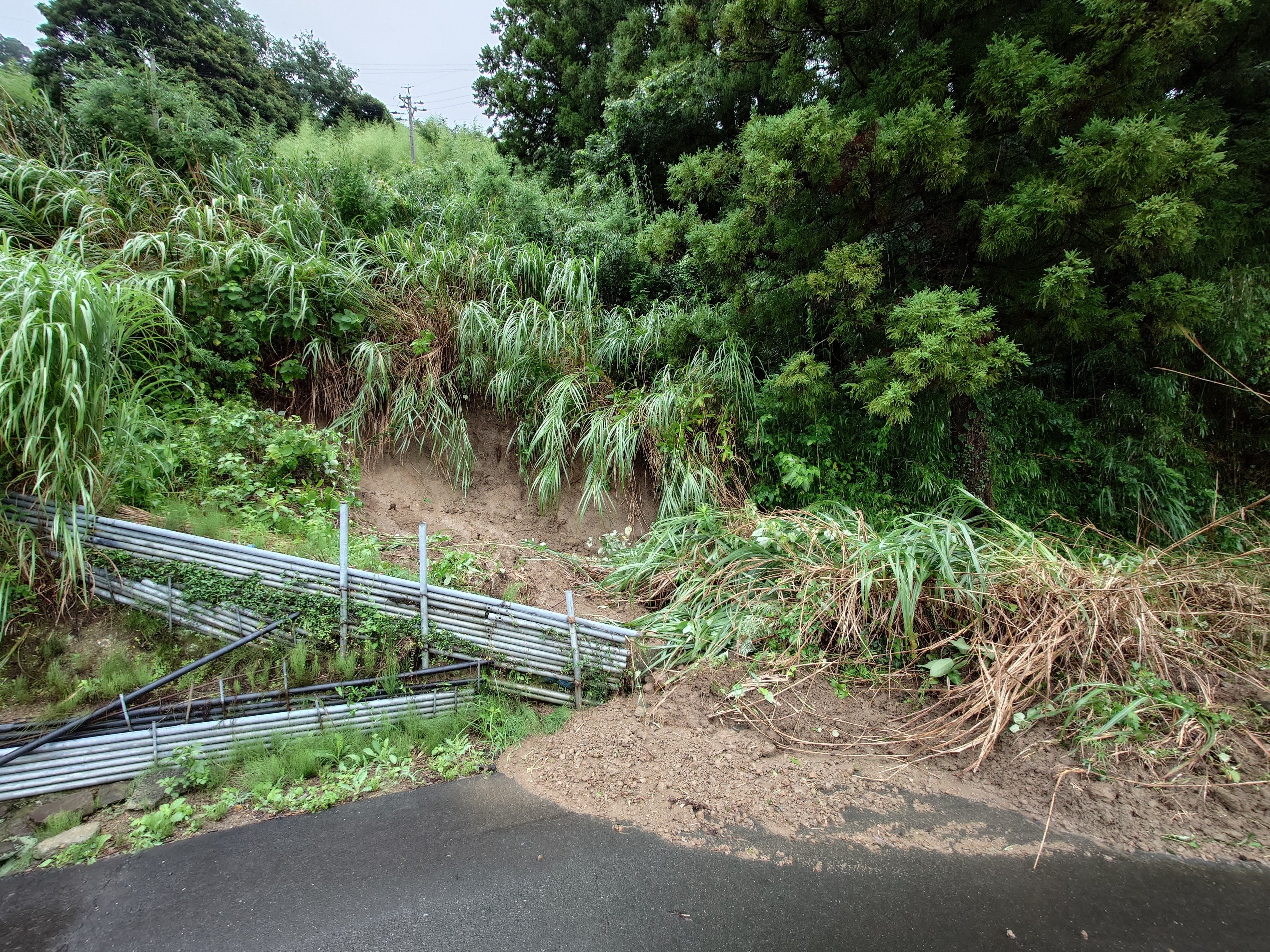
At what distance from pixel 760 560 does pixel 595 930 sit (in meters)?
2.12

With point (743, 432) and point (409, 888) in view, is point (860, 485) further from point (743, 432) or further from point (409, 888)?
point (409, 888)

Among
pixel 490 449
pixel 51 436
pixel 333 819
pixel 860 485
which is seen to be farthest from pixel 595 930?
pixel 490 449

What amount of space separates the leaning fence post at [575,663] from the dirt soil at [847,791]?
134 millimetres

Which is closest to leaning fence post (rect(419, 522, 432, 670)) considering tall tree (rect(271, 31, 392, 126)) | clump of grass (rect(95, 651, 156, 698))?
clump of grass (rect(95, 651, 156, 698))

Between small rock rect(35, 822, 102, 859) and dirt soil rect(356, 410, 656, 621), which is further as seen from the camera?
dirt soil rect(356, 410, 656, 621)

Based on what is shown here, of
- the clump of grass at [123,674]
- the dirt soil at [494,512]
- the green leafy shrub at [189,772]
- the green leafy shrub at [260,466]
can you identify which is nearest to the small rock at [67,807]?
the green leafy shrub at [189,772]

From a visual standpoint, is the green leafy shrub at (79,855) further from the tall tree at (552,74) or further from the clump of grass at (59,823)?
the tall tree at (552,74)

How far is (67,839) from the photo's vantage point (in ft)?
6.56

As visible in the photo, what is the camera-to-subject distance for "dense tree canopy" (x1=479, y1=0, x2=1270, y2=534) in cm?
298

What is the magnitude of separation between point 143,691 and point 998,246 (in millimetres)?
4859

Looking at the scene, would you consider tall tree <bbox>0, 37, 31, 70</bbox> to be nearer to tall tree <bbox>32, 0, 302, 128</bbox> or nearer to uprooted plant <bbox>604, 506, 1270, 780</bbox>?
tall tree <bbox>32, 0, 302, 128</bbox>

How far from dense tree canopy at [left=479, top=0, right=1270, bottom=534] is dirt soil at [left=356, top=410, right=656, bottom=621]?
1.41m

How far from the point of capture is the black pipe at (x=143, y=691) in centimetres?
209

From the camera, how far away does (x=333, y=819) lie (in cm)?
212
